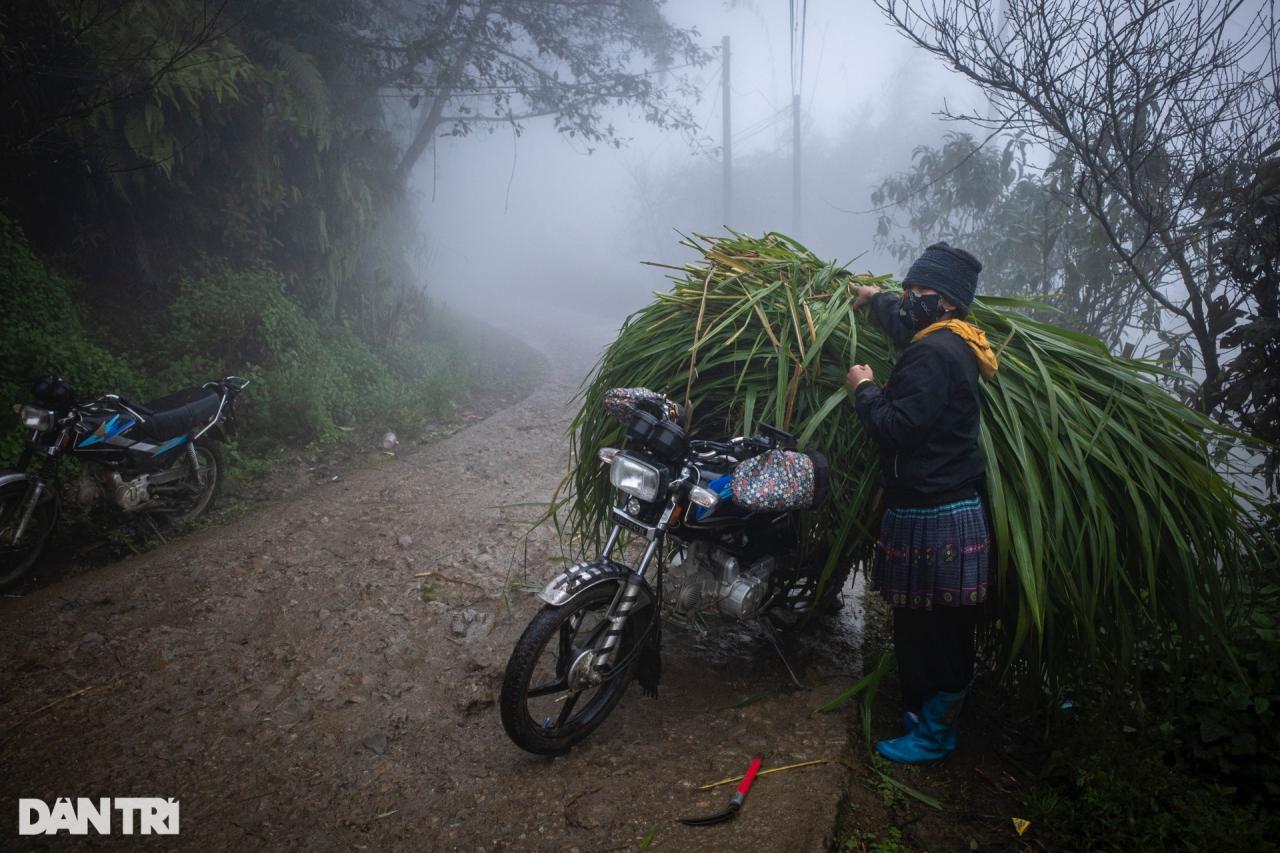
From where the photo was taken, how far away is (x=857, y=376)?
7.55 feet

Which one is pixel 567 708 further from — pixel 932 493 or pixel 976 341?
pixel 976 341

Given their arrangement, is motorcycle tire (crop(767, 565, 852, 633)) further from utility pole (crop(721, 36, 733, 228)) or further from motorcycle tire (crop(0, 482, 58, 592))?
utility pole (crop(721, 36, 733, 228))

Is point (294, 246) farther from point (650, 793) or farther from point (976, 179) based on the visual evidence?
point (976, 179)

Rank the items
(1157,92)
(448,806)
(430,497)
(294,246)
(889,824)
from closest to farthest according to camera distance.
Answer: (889,824), (448,806), (1157,92), (430,497), (294,246)

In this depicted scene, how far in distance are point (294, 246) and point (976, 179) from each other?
811cm

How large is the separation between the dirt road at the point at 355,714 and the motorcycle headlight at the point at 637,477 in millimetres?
992

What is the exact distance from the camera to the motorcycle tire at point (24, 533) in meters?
3.30

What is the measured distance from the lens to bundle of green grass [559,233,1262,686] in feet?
6.92

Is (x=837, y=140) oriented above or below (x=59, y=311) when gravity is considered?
above

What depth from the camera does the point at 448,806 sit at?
219 centimetres

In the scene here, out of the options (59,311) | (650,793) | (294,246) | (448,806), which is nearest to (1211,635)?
(650,793)

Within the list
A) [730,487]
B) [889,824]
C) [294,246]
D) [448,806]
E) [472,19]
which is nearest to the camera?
[889,824]

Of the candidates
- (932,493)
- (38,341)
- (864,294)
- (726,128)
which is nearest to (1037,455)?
(932,493)

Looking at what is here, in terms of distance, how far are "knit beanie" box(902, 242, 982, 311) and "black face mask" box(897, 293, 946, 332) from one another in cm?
4
